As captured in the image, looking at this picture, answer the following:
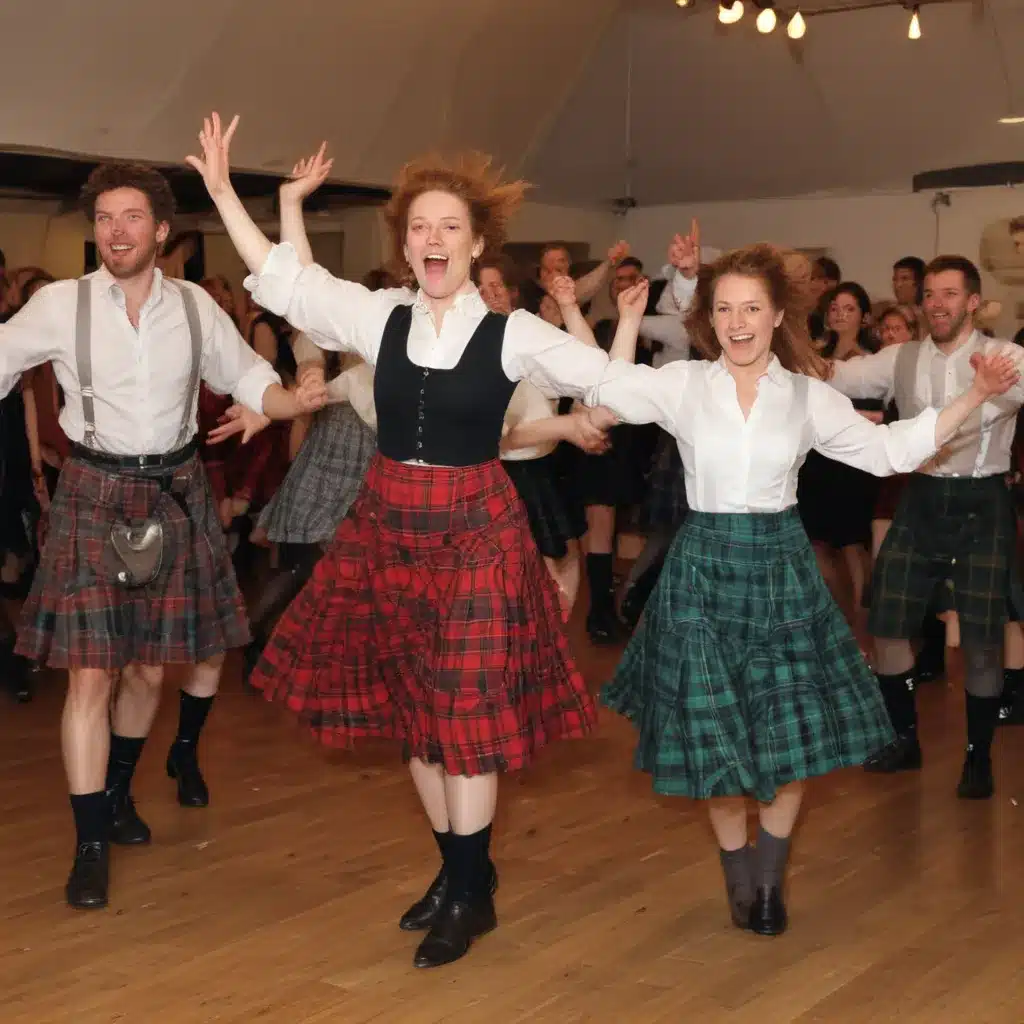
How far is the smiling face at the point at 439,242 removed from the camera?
3471 millimetres

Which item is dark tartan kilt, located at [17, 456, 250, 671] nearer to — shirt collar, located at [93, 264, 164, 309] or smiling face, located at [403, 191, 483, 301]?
shirt collar, located at [93, 264, 164, 309]

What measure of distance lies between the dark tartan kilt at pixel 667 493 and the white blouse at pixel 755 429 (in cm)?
278

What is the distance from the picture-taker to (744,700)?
3512mm

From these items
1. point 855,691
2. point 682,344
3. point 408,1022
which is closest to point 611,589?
point 682,344

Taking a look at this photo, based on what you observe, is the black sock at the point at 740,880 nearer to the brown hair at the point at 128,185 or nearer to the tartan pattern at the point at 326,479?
the brown hair at the point at 128,185

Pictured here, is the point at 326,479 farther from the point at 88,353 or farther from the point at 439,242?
the point at 439,242

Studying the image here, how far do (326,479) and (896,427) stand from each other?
2.47 m

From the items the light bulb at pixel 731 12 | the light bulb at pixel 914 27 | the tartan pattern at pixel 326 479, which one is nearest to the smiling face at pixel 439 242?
the tartan pattern at pixel 326 479

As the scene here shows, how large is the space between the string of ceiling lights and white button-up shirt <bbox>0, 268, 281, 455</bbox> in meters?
5.33

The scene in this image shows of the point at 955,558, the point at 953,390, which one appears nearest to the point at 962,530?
the point at 955,558

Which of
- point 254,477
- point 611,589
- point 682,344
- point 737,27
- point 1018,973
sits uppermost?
point 737,27

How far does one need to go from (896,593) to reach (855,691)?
53.7 inches

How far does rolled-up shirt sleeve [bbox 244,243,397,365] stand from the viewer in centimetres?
356

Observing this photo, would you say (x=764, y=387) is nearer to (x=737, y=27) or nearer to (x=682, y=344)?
(x=682, y=344)
